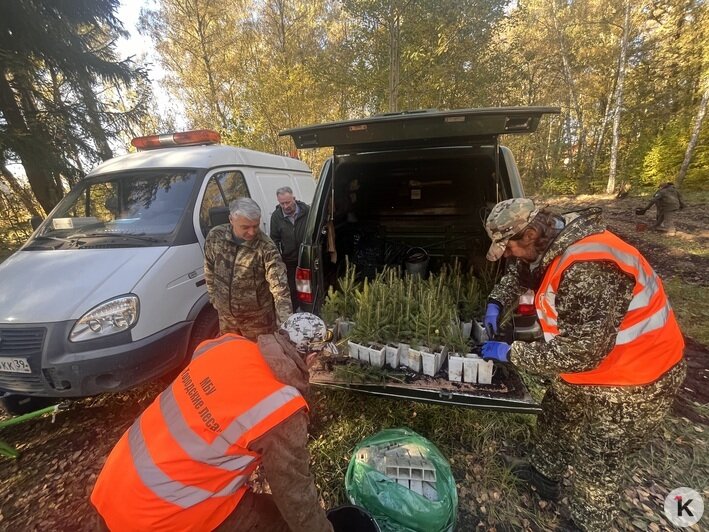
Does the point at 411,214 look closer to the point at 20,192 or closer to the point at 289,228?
the point at 289,228

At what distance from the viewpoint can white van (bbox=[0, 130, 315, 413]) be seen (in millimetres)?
2248

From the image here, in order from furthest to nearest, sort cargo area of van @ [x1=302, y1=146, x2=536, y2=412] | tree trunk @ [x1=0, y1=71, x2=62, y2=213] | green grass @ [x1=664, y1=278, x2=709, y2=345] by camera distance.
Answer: tree trunk @ [x1=0, y1=71, x2=62, y2=213] < green grass @ [x1=664, y1=278, x2=709, y2=345] < cargo area of van @ [x1=302, y1=146, x2=536, y2=412]

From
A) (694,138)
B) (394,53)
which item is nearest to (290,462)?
(394,53)

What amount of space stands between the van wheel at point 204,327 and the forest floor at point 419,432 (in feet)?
1.87

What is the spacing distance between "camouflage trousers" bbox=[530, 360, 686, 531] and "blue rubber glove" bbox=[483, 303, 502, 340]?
0.47 metres

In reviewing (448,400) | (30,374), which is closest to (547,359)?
(448,400)

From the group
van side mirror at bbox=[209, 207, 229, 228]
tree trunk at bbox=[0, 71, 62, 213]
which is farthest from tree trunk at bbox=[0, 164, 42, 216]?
van side mirror at bbox=[209, 207, 229, 228]

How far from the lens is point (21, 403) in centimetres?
279

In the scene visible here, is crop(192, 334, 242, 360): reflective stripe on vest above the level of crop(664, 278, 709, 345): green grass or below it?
above

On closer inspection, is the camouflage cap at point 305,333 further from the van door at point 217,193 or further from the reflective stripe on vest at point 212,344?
the van door at point 217,193

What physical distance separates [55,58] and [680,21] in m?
20.9

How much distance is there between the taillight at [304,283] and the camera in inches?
109

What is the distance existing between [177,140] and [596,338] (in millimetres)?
4602

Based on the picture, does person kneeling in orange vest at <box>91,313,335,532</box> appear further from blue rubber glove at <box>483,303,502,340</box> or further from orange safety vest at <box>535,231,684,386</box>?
blue rubber glove at <box>483,303,502,340</box>
